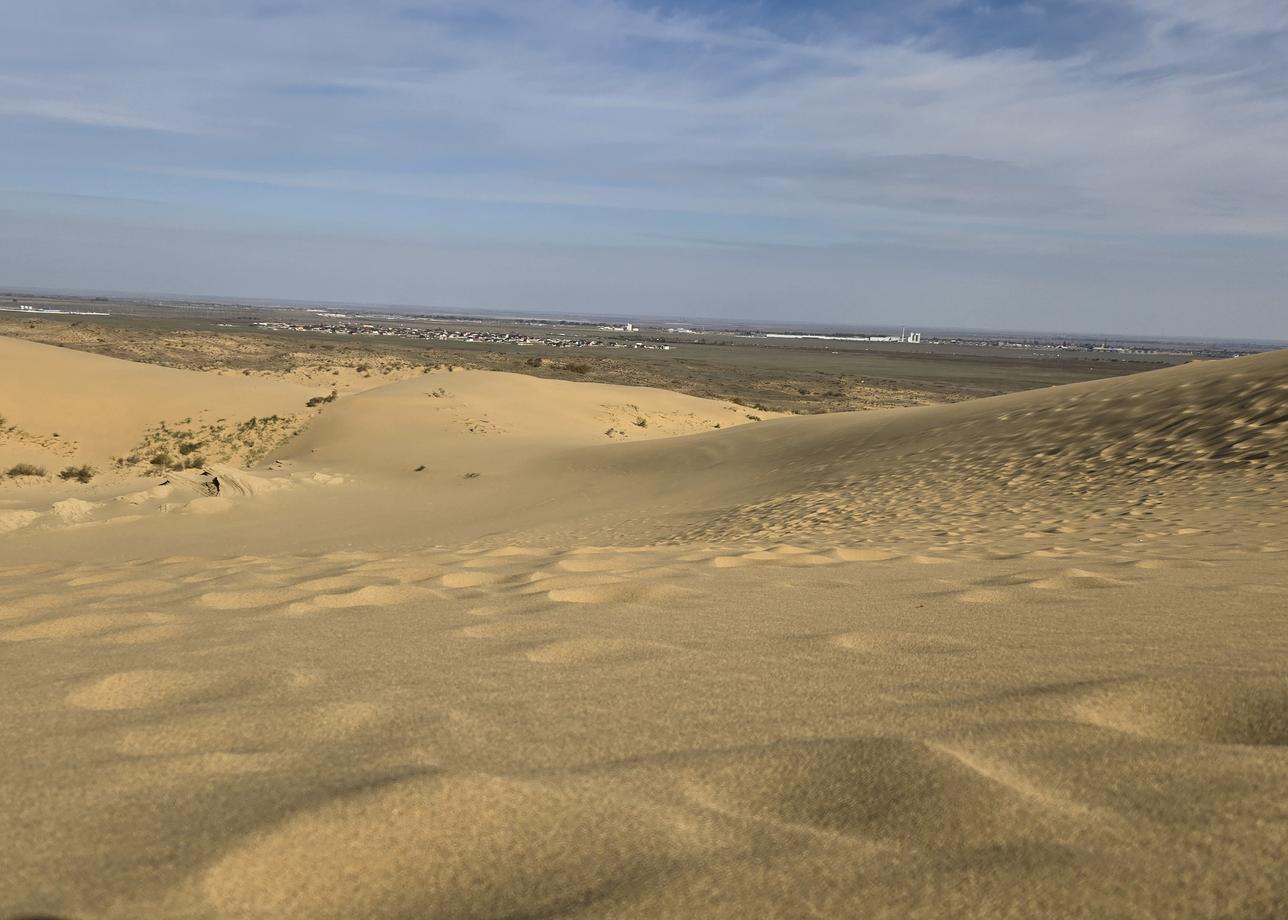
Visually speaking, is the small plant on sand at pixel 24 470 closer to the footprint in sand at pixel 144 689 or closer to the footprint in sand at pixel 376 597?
the footprint in sand at pixel 376 597

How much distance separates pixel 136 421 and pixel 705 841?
18.9 metres

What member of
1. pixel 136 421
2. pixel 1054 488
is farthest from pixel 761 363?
pixel 1054 488

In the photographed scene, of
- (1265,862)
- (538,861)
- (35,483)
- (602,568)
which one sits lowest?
(35,483)

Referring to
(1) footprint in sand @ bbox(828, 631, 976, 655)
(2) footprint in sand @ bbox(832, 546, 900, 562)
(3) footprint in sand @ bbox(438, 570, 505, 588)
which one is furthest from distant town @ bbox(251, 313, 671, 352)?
(1) footprint in sand @ bbox(828, 631, 976, 655)

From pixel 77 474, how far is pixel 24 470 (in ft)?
2.37

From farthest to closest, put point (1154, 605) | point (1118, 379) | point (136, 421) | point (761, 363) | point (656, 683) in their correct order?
point (761, 363), point (136, 421), point (1118, 379), point (1154, 605), point (656, 683)

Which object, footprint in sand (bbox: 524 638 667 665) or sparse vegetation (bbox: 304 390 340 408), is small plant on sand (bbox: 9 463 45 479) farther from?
footprint in sand (bbox: 524 638 667 665)

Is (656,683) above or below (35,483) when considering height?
above

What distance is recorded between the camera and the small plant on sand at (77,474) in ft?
46.9

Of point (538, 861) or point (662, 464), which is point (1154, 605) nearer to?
point (538, 861)

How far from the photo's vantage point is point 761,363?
200 feet

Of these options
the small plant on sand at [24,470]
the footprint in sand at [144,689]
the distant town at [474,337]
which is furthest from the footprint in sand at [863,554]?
the distant town at [474,337]

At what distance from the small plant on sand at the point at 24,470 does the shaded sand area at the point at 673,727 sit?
9.09 meters

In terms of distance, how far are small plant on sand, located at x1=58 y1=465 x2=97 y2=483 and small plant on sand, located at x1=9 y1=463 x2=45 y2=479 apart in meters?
0.29
